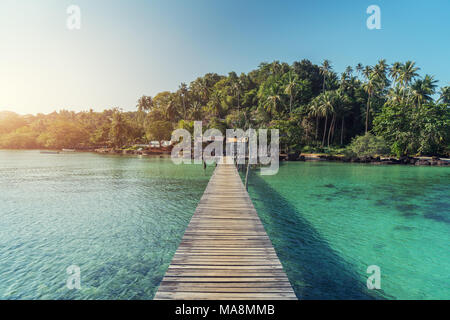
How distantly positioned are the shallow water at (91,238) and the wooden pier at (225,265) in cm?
158

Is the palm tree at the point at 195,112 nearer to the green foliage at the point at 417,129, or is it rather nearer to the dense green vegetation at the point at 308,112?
the dense green vegetation at the point at 308,112

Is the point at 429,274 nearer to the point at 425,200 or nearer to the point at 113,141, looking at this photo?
the point at 425,200

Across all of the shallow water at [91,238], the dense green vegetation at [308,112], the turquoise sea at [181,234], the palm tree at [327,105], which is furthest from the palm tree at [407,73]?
the shallow water at [91,238]

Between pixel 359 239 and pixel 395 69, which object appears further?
pixel 395 69

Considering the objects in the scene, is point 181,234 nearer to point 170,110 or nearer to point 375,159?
point 375,159

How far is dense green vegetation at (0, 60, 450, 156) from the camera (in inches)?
1431

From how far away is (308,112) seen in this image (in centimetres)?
4641

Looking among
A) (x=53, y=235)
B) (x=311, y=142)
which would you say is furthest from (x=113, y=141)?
(x=53, y=235)

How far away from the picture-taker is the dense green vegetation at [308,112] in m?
36.3

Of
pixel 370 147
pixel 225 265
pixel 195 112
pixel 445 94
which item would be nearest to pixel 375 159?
pixel 370 147

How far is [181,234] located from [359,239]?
7073 mm

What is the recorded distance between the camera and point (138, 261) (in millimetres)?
6699

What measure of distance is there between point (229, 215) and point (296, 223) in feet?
13.0

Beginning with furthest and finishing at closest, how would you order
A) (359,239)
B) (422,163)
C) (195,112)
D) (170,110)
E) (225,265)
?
(170,110) < (195,112) < (422,163) < (359,239) < (225,265)
